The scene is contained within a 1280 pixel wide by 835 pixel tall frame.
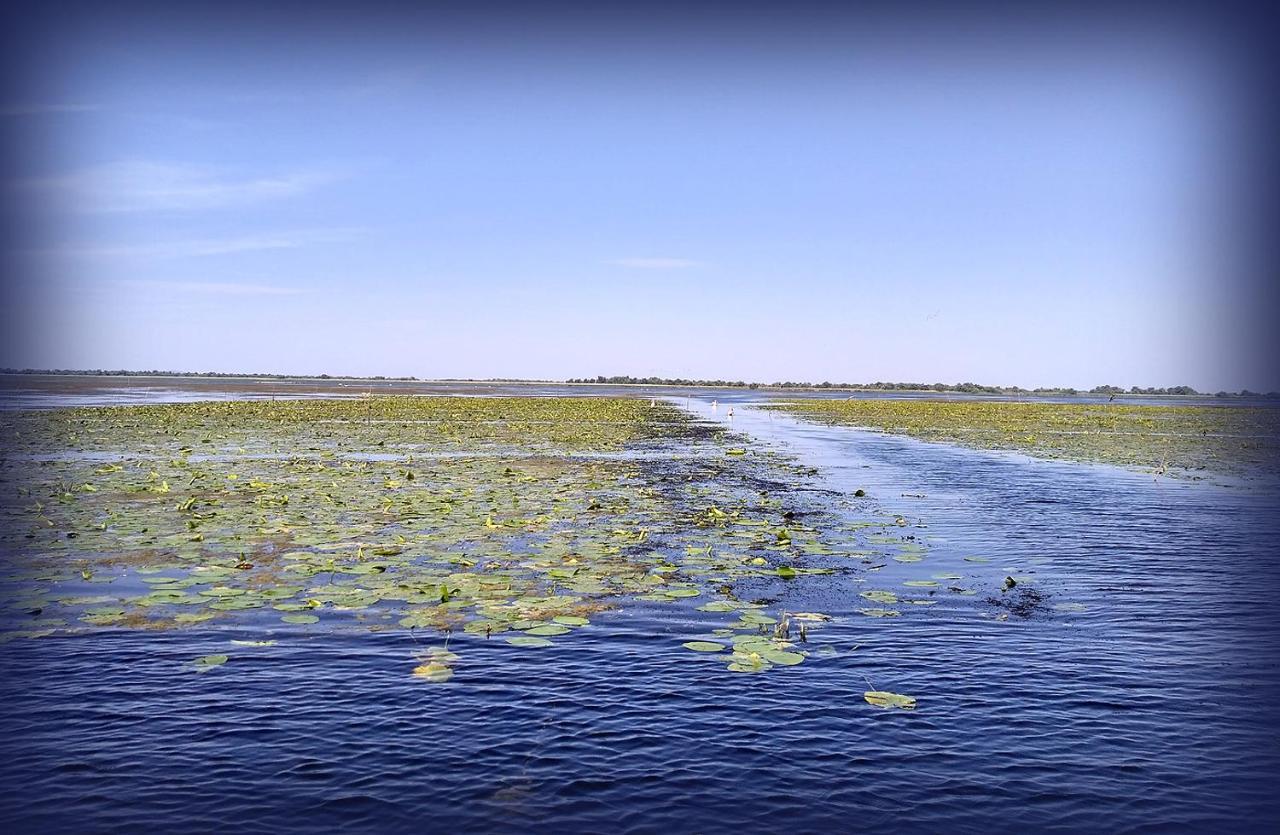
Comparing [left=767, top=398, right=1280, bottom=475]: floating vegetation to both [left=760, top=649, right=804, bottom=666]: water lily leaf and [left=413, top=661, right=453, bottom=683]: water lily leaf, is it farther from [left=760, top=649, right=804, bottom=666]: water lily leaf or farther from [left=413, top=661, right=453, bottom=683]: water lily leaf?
[left=413, top=661, right=453, bottom=683]: water lily leaf

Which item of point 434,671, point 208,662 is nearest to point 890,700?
point 434,671

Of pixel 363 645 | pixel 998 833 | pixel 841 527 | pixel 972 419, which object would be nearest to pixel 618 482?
pixel 841 527

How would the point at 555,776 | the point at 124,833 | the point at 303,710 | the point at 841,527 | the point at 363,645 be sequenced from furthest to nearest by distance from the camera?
the point at 841,527 → the point at 363,645 → the point at 303,710 → the point at 555,776 → the point at 124,833

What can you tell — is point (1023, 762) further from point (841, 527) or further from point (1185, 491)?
point (1185, 491)

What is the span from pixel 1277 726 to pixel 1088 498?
2171 centimetres

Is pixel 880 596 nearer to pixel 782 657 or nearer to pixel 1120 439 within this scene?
pixel 782 657

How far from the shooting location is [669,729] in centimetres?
937

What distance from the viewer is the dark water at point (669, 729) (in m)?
7.62

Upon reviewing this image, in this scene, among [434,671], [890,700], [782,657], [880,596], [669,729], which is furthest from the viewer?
[880,596]

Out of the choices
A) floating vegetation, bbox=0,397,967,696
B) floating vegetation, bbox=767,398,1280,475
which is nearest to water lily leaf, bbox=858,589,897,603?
floating vegetation, bbox=0,397,967,696

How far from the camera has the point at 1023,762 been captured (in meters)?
8.68

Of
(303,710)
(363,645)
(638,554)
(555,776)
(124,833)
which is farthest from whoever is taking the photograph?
(638,554)

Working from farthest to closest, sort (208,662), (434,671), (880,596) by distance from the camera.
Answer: (880,596), (208,662), (434,671)

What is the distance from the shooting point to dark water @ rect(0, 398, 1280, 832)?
7625 mm
